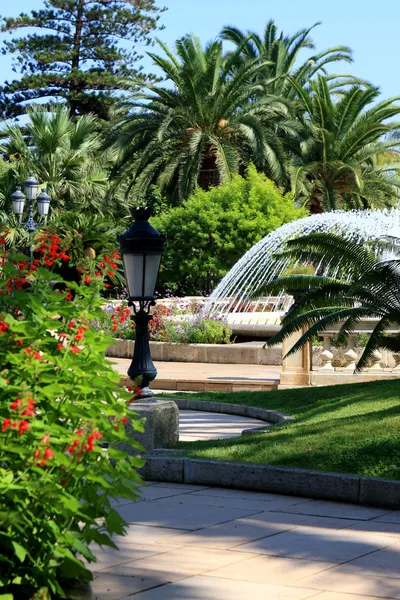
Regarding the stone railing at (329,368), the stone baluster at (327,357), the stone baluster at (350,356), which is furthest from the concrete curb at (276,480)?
the stone baluster at (350,356)

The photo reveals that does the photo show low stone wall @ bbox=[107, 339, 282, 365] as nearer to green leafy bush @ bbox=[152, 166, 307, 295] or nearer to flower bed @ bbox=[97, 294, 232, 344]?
flower bed @ bbox=[97, 294, 232, 344]

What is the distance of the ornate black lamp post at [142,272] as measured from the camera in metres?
8.16

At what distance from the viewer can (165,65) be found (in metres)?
35.2

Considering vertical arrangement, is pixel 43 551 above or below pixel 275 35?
Result: below

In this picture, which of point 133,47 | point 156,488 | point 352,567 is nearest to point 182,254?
point 133,47

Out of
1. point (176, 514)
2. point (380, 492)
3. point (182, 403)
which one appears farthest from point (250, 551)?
point (182, 403)

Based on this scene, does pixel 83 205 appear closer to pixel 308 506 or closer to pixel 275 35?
pixel 275 35

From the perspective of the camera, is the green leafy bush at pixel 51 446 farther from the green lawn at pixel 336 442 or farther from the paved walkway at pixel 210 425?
the paved walkway at pixel 210 425

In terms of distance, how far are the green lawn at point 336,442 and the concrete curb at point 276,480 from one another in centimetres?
23

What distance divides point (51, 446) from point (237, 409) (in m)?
8.44

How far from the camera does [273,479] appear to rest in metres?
6.91

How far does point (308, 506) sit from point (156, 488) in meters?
1.21

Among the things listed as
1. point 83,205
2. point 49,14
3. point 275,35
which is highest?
point 49,14

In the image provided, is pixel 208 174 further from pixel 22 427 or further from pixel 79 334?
pixel 22 427
